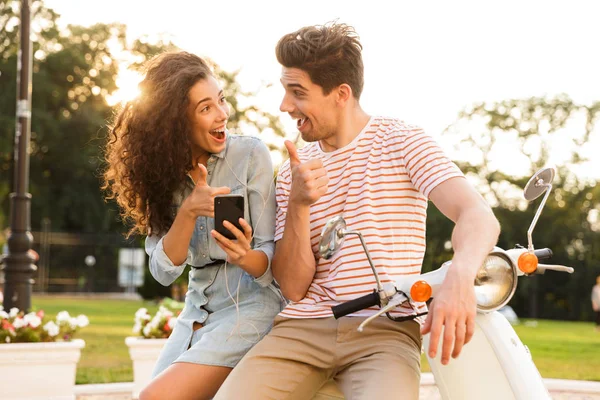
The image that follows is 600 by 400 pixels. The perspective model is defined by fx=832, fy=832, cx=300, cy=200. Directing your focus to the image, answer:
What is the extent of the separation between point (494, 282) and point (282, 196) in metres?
1.06

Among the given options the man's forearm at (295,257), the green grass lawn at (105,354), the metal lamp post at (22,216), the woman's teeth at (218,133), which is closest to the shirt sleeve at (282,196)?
the man's forearm at (295,257)

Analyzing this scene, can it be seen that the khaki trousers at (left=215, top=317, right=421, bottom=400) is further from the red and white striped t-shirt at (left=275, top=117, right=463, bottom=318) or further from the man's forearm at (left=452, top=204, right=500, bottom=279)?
the man's forearm at (left=452, top=204, right=500, bottom=279)

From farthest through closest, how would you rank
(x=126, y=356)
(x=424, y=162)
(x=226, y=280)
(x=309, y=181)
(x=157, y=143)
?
(x=126, y=356)
(x=157, y=143)
(x=226, y=280)
(x=424, y=162)
(x=309, y=181)

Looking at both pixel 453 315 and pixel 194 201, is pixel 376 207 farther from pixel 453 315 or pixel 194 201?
pixel 453 315

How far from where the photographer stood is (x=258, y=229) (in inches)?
118

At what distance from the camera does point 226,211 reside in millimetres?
2697

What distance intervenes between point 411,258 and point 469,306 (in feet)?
2.17

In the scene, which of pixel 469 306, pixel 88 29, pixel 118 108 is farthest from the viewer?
pixel 88 29

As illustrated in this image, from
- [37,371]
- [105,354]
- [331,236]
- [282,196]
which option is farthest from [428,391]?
[105,354]

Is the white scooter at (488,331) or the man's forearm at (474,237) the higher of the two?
the man's forearm at (474,237)

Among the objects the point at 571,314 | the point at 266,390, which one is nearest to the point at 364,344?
the point at 266,390

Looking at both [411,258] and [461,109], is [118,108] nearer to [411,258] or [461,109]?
[411,258]

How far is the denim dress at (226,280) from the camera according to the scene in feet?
9.53

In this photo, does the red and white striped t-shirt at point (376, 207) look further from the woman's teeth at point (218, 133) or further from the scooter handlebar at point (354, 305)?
the woman's teeth at point (218, 133)
